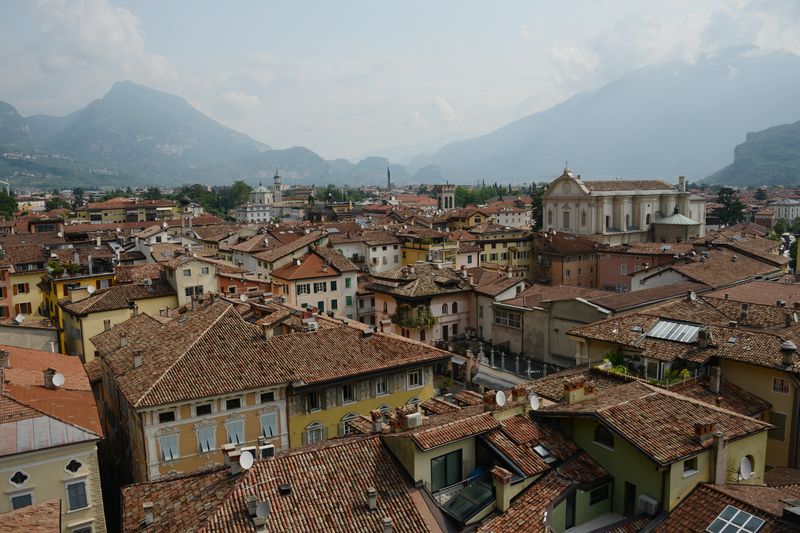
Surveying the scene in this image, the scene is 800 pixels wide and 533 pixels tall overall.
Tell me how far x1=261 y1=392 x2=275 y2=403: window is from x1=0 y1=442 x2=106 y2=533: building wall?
6790 mm

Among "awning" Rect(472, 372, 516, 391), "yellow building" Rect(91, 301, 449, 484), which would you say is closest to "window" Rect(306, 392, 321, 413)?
"yellow building" Rect(91, 301, 449, 484)

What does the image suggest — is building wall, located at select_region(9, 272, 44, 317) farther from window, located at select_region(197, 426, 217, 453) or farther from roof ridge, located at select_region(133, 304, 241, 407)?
window, located at select_region(197, 426, 217, 453)

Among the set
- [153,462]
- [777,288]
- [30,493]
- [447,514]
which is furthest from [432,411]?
[777,288]

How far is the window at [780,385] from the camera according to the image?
2167cm

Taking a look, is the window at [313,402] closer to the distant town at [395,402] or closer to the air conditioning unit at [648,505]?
the distant town at [395,402]

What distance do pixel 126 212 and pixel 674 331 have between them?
123 metres

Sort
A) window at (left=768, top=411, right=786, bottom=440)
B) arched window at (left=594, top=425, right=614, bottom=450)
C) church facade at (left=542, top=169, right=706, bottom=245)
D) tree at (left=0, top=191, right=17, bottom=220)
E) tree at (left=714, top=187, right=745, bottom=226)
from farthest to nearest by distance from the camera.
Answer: tree at (left=0, top=191, right=17, bottom=220), tree at (left=714, top=187, right=745, bottom=226), church facade at (left=542, top=169, right=706, bottom=245), window at (left=768, top=411, right=786, bottom=440), arched window at (left=594, top=425, right=614, bottom=450)

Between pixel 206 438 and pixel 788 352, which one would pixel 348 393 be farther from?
pixel 788 352

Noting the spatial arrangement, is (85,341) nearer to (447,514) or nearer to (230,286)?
(230,286)

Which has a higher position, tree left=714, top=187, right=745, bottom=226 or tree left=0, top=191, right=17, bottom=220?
tree left=0, top=191, right=17, bottom=220

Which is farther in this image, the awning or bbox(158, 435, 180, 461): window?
the awning

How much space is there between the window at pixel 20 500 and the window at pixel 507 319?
34.3m

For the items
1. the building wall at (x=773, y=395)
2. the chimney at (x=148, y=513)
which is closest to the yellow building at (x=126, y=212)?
the chimney at (x=148, y=513)

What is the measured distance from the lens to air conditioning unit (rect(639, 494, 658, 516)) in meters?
15.5
